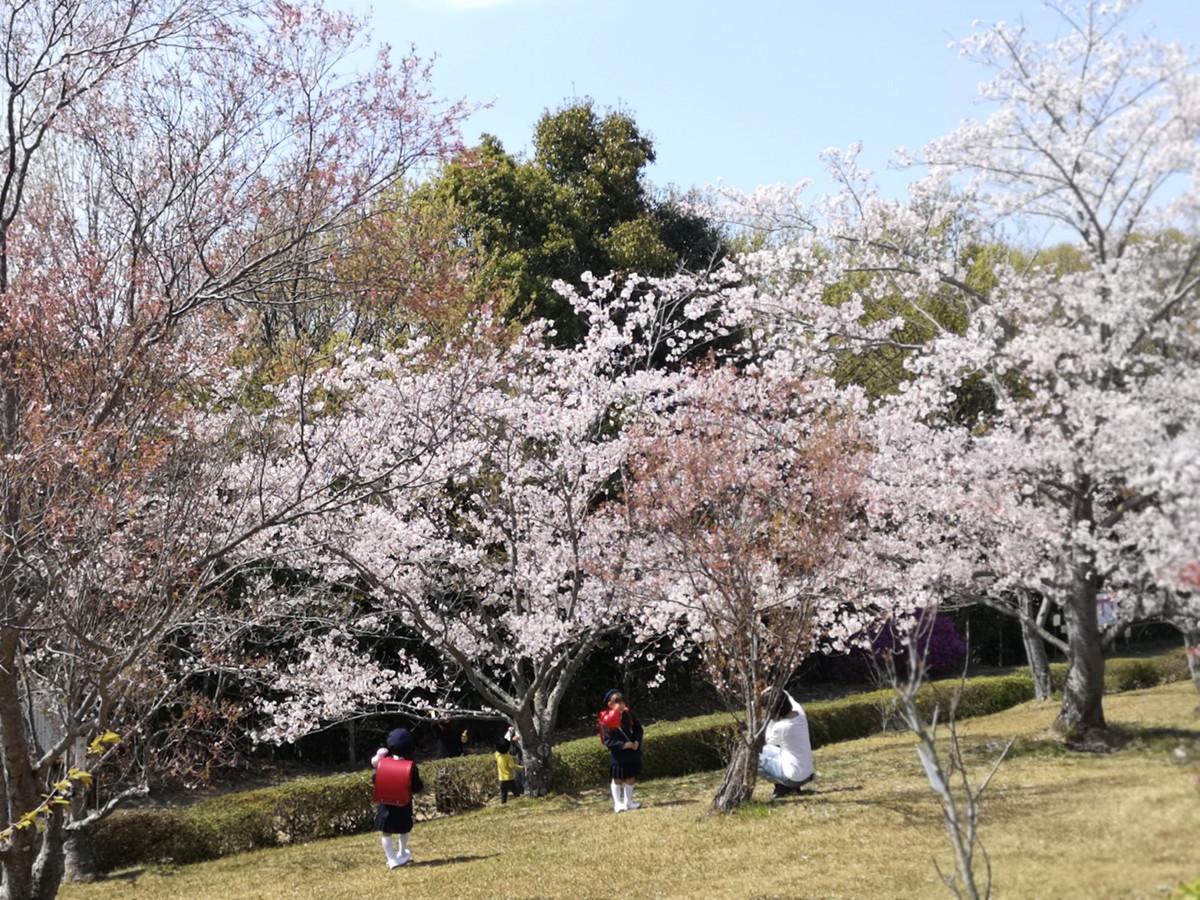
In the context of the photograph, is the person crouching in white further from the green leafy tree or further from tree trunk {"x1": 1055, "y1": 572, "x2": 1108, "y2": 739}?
the green leafy tree

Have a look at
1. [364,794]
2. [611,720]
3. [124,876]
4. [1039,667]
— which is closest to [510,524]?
[611,720]

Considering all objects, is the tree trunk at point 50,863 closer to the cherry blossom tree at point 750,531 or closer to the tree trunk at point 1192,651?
the cherry blossom tree at point 750,531

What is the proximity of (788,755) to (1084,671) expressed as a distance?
10.3 ft

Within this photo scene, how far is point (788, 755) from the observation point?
9516 mm

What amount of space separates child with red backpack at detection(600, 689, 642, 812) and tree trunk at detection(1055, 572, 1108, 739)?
4.25 m

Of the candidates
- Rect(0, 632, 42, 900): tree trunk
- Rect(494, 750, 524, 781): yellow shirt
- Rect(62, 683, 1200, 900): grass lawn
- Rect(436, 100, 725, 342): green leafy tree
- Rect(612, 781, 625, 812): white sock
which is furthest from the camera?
Rect(436, 100, 725, 342): green leafy tree

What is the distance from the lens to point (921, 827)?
284 inches

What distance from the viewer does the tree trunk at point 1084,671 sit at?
22.0ft

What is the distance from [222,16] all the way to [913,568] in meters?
7.02

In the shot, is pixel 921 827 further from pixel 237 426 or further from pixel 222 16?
pixel 222 16

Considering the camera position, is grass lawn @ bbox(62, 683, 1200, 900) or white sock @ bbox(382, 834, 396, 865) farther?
white sock @ bbox(382, 834, 396, 865)

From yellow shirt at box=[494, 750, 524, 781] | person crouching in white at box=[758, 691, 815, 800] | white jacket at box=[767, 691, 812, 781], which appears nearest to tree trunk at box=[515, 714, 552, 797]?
yellow shirt at box=[494, 750, 524, 781]

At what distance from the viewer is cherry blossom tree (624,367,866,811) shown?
935cm

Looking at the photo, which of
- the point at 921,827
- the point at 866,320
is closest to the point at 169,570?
the point at 921,827
